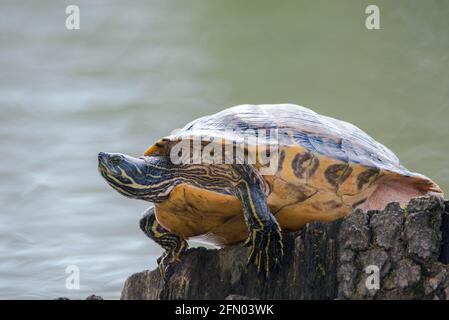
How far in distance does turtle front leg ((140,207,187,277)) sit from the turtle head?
0.59ft

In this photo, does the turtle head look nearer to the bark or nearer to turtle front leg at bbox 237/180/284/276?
turtle front leg at bbox 237/180/284/276

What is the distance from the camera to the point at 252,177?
389 cm

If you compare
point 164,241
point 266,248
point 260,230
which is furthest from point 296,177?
point 164,241

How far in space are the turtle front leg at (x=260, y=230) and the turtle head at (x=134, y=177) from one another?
0.46m

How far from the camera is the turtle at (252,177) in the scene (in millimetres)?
3953

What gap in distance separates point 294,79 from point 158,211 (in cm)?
616

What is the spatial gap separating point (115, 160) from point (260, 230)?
92 cm

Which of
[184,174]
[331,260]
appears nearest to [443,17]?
[184,174]

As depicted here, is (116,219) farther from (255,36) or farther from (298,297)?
(298,297)
